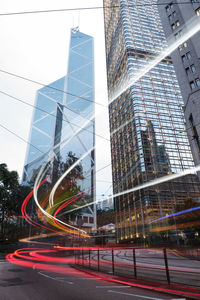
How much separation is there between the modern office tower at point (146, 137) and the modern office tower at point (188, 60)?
51.8ft

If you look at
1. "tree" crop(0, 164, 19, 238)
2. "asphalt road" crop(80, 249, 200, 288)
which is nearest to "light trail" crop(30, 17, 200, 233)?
"tree" crop(0, 164, 19, 238)

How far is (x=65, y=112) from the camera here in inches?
4614

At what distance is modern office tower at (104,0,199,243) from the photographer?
60531 mm

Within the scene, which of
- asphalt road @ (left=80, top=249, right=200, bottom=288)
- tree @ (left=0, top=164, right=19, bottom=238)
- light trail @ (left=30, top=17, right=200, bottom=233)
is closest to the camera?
asphalt road @ (left=80, top=249, right=200, bottom=288)

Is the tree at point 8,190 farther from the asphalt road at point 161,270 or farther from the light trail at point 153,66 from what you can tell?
the asphalt road at point 161,270

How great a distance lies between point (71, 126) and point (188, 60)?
3123 inches

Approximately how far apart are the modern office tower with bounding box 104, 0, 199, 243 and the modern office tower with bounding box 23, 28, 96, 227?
50.5 feet

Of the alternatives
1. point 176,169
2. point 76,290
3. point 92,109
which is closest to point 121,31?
point 92,109

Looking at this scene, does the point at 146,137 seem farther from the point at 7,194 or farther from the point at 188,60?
the point at 7,194

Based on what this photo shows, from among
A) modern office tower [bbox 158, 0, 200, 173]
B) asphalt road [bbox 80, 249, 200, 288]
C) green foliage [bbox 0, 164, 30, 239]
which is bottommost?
asphalt road [bbox 80, 249, 200, 288]

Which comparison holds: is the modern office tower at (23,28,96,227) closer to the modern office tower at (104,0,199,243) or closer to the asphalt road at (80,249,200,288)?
the modern office tower at (104,0,199,243)

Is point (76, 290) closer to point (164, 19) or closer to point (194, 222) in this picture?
point (194, 222)

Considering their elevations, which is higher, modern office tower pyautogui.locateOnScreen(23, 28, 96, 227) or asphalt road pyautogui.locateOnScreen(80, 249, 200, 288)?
modern office tower pyautogui.locateOnScreen(23, 28, 96, 227)

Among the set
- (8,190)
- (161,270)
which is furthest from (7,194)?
(161,270)
